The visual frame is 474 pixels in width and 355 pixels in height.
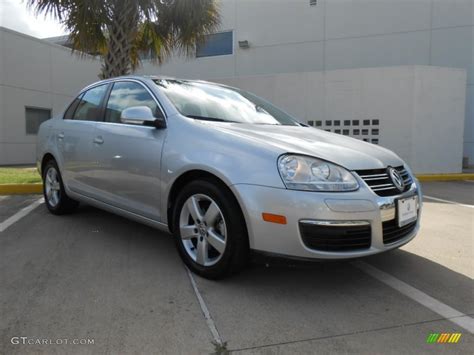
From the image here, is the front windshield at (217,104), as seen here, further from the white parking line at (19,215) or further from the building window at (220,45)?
the building window at (220,45)

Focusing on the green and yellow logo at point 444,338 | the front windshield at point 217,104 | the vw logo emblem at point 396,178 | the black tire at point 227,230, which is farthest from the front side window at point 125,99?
the green and yellow logo at point 444,338

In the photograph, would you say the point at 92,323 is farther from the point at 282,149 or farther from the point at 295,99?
the point at 295,99

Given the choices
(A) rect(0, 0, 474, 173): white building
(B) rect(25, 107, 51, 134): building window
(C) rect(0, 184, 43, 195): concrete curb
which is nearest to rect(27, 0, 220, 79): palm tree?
(A) rect(0, 0, 474, 173): white building

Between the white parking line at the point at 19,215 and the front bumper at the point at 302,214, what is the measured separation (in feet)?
10.6

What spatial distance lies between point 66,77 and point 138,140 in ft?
44.2

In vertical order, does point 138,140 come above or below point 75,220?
above

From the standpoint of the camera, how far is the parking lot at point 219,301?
229 centimetres

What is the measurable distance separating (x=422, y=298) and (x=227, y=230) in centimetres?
144

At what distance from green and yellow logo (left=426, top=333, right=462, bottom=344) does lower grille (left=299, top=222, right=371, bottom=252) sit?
0.64 meters

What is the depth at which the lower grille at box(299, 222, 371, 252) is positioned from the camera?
2.58 meters

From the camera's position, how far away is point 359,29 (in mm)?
13094

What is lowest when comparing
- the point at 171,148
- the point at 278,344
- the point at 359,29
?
the point at 278,344

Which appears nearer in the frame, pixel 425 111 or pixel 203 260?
pixel 203 260

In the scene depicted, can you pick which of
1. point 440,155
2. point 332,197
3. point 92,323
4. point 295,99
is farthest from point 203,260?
point 440,155
